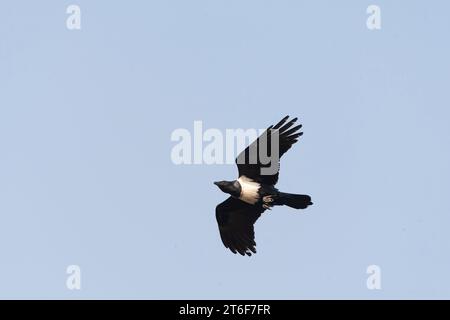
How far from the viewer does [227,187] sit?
26.5m

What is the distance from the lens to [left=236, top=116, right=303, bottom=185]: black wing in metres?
26.1

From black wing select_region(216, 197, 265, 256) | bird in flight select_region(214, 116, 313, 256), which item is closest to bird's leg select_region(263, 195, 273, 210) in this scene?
bird in flight select_region(214, 116, 313, 256)

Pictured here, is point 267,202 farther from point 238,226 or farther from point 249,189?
point 238,226

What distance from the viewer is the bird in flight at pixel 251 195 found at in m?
26.1

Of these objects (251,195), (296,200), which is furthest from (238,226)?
(296,200)

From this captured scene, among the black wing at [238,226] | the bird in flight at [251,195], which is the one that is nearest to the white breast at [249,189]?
the bird in flight at [251,195]

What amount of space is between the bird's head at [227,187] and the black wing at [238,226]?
1.09m

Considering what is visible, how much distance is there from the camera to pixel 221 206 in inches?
1086

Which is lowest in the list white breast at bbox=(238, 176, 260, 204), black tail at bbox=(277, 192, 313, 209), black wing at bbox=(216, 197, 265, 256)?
black wing at bbox=(216, 197, 265, 256)

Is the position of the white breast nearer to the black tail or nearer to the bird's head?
the bird's head

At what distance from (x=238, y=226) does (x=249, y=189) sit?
1488 mm

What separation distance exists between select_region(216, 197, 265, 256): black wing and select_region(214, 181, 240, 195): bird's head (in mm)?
1086
